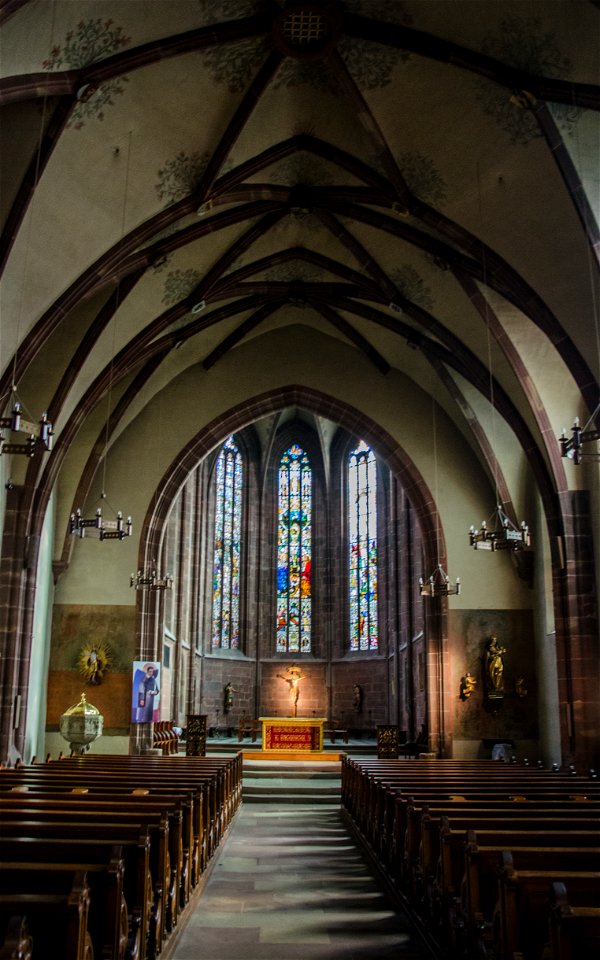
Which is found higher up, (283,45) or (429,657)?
(283,45)

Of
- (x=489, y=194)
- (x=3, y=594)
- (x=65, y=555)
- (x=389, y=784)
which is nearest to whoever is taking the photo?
(x=389, y=784)

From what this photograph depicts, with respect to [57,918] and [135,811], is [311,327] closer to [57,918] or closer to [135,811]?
[135,811]

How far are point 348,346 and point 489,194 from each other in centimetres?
949

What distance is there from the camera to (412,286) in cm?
1892

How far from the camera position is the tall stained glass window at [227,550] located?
103 ft

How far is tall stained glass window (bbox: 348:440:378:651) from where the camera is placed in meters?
30.8

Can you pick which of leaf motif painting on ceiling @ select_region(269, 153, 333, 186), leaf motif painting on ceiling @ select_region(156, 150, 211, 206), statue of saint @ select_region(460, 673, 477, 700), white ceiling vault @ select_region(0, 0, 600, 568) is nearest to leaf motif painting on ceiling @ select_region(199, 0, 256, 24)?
white ceiling vault @ select_region(0, 0, 600, 568)

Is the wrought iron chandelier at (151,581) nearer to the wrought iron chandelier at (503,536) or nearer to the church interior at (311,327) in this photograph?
the church interior at (311,327)

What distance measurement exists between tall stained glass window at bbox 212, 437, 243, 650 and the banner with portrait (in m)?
9.81

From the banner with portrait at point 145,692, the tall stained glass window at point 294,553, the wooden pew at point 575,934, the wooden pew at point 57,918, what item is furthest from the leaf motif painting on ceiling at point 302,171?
the tall stained glass window at point 294,553

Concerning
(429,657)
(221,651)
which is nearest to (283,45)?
(429,657)

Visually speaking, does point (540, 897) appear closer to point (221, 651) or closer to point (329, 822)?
point (329, 822)

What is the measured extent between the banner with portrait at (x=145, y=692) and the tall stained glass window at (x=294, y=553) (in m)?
11.3

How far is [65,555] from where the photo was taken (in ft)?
70.0
